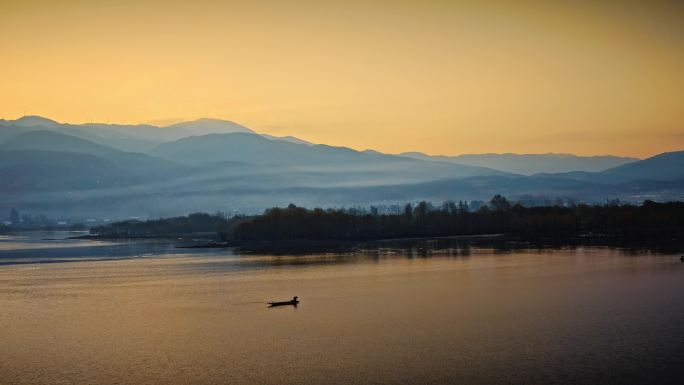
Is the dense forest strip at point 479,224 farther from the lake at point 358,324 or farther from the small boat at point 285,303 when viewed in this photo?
the small boat at point 285,303

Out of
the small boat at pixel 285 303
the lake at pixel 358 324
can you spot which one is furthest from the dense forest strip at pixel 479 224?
the small boat at pixel 285 303

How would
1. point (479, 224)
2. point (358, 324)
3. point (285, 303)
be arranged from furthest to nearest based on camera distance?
point (479, 224)
point (285, 303)
point (358, 324)

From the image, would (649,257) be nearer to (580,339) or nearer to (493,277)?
(493,277)

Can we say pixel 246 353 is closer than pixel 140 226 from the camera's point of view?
Yes

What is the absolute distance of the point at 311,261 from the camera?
158ft

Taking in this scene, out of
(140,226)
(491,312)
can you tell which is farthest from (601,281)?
(140,226)

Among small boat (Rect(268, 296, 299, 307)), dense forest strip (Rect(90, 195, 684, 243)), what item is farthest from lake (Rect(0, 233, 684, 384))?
dense forest strip (Rect(90, 195, 684, 243))

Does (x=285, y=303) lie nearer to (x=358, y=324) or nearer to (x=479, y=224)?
(x=358, y=324)

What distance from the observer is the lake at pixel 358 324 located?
19.0 m

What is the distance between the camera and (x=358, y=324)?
24719mm

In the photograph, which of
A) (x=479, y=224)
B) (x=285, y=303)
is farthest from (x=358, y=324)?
(x=479, y=224)

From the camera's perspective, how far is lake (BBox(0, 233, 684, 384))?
1903 centimetres

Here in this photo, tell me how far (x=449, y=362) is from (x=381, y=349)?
222cm

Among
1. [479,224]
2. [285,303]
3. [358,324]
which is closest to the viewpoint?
[358,324]
